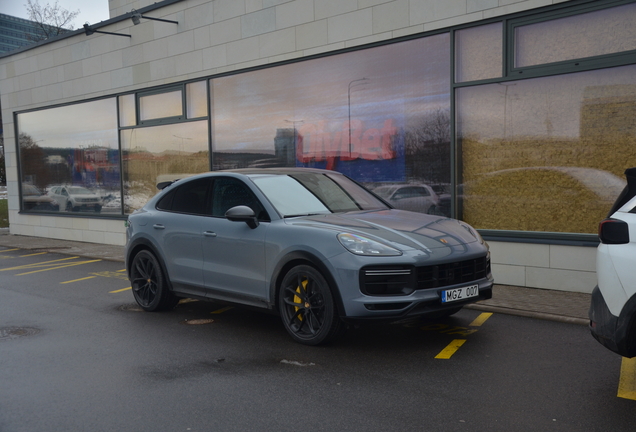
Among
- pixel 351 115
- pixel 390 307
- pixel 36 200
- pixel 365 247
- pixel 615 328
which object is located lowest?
pixel 390 307

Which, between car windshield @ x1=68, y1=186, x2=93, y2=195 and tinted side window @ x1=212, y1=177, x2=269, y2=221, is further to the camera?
car windshield @ x1=68, y1=186, x2=93, y2=195

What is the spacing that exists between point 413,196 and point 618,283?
21.4 ft

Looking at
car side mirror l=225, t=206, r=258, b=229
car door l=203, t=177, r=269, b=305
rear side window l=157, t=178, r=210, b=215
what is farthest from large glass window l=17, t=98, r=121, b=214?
car side mirror l=225, t=206, r=258, b=229

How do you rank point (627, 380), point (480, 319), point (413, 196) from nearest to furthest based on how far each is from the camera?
1. point (627, 380)
2. point (480, 319)
3. point (413, 196)

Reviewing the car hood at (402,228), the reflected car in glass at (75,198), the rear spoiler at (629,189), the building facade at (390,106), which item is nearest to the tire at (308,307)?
the car hood at (402,228)

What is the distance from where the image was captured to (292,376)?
16.5 feet

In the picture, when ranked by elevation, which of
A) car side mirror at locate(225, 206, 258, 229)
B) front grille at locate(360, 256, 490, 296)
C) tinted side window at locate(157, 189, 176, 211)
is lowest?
front grille at locate(360, 256, 490, 296)

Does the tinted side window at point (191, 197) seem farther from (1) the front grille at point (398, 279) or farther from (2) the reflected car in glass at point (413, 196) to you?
(2) the reflected car in glass at point (413, 196)

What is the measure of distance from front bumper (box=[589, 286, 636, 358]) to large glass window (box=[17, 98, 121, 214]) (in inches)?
→ 546

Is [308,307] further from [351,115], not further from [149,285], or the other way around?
[351,115]

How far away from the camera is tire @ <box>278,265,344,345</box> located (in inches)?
221

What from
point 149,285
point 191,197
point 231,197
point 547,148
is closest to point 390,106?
point 547,148

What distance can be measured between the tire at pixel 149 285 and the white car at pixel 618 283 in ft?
16.0

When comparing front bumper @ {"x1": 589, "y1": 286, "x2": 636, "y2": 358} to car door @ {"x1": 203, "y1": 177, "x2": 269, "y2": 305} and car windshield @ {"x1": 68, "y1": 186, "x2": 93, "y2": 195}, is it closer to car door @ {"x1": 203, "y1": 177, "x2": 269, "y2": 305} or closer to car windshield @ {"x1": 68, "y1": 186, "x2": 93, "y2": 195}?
car door @ {"x1": 203, "y1": 177, "x2": 269, "y2": 305}
